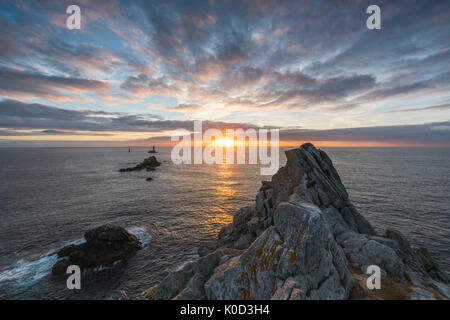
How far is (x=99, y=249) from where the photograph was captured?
3162 centimetres

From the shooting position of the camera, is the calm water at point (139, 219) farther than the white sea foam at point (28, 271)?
Yes

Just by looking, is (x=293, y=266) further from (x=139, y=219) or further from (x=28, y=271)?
(x=139, y=219)

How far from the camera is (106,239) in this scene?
32.7 metres

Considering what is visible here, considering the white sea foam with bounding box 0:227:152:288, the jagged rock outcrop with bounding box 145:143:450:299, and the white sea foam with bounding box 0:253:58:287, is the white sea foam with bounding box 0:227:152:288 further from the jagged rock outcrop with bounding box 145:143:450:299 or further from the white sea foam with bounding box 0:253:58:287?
the jagged rock outcrop with bounding box 145:143:450:299

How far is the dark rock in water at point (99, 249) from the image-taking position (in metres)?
29.2

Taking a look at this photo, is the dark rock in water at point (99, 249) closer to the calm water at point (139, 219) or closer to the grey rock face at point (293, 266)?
the calm water at point (139, 219)

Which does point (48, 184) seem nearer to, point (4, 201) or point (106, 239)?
point (4, 201)

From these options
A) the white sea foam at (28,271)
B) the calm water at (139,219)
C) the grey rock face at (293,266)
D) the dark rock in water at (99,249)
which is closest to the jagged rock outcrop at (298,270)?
the grey rock face at (293,266)

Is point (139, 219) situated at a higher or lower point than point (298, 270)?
lower

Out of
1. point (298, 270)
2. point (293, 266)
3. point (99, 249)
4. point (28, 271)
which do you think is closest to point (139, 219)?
point (99, 249)

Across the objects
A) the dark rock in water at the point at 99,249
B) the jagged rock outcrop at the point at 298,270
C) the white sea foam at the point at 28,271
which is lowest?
the white sea foam at the point at 28,271
